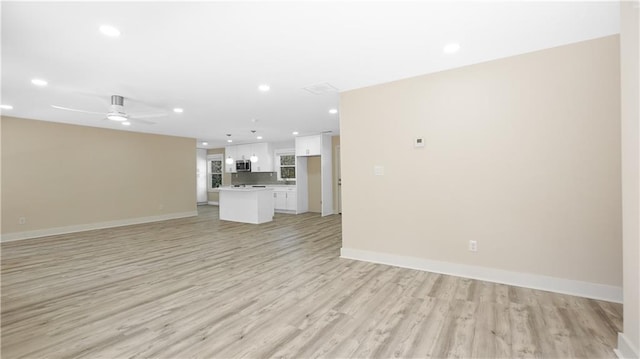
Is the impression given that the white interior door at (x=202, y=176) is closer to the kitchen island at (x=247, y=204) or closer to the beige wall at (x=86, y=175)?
the beige wall at (x=86, y=175)

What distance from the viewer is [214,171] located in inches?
471

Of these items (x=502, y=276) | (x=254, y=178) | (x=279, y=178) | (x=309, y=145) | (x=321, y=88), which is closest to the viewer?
(x=502, y=276)

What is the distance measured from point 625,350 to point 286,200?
26.9 ft

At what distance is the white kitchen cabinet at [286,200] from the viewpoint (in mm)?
9184

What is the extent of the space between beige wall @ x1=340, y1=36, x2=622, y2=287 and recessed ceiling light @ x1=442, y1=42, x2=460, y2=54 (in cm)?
52

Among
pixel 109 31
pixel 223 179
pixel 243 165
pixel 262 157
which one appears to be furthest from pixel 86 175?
pixel 109 31

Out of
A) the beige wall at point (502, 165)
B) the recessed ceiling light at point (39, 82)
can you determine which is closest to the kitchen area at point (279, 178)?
the beige wall at point (502, 165)

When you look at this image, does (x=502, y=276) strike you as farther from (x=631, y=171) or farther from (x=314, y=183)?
(x=314, y=183)

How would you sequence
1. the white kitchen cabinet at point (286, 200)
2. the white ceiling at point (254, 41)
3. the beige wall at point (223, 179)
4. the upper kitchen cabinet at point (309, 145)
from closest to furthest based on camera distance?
the white ceiling at point (254, 41) → the upper kitchen cabinet at point (309, 145) → the white kitchen cabinet at point (286, 200) → the beige wall at point (223, 179)

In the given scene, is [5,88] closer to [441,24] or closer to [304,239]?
[304,239]

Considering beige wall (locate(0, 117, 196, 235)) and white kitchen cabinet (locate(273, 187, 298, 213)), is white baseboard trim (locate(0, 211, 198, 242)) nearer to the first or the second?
beige wall (locate(0, 117, 196, 235))

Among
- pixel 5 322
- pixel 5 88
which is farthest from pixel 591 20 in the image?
pixel 5 88

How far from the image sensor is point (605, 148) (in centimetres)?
264

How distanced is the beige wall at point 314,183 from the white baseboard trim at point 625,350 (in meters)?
7.65
